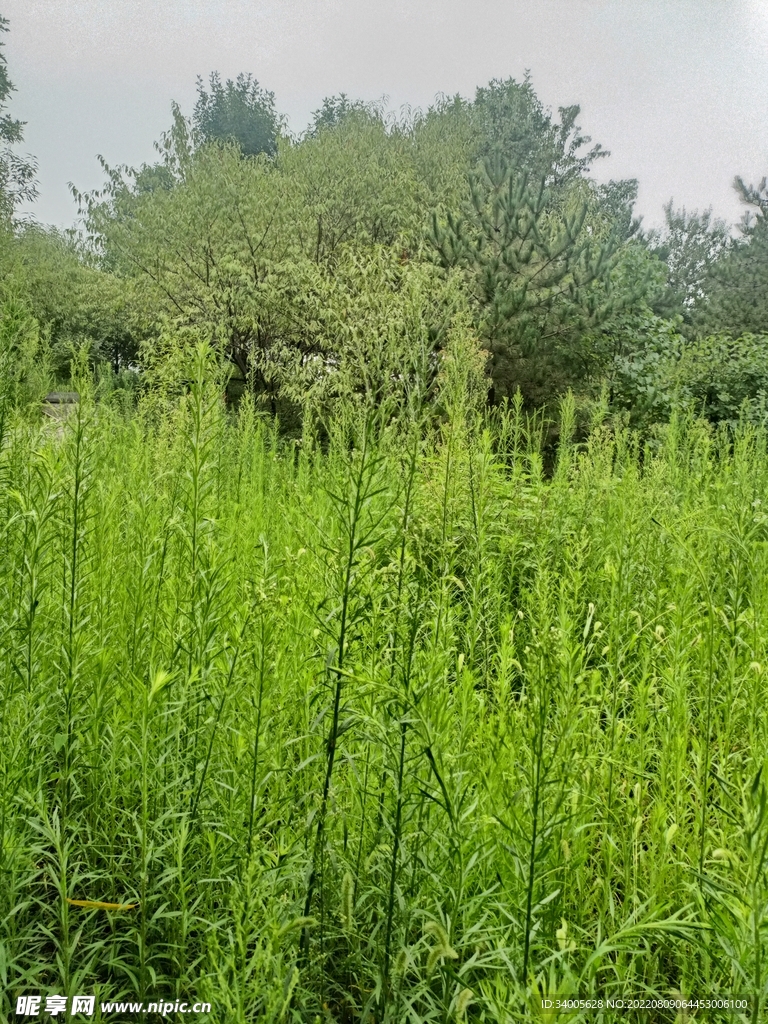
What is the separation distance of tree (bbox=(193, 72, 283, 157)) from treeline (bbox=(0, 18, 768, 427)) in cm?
3

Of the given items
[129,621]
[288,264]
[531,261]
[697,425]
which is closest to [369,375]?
[129,621]

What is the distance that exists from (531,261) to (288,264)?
11.2 feet

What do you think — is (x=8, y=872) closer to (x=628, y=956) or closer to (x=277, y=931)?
(x=277, y=931)

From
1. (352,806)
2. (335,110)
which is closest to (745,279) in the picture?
(335,110)

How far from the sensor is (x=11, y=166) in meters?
6.47

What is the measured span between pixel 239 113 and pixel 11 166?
6.18 metres

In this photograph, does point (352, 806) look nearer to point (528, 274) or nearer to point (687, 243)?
point (528, 274)

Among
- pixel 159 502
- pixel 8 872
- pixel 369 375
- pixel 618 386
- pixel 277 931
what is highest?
pixel 618 386

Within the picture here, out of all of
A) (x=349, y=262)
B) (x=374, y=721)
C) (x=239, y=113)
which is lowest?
(x=374, y=721)

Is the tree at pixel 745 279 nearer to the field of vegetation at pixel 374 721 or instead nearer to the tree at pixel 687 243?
the tree at pixel 687 243

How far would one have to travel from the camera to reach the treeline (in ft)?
23.5

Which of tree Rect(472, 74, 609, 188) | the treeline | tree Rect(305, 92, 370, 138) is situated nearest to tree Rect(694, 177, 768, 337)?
the treeline

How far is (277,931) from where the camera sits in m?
0.69

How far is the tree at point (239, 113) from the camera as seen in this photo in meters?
10.9
